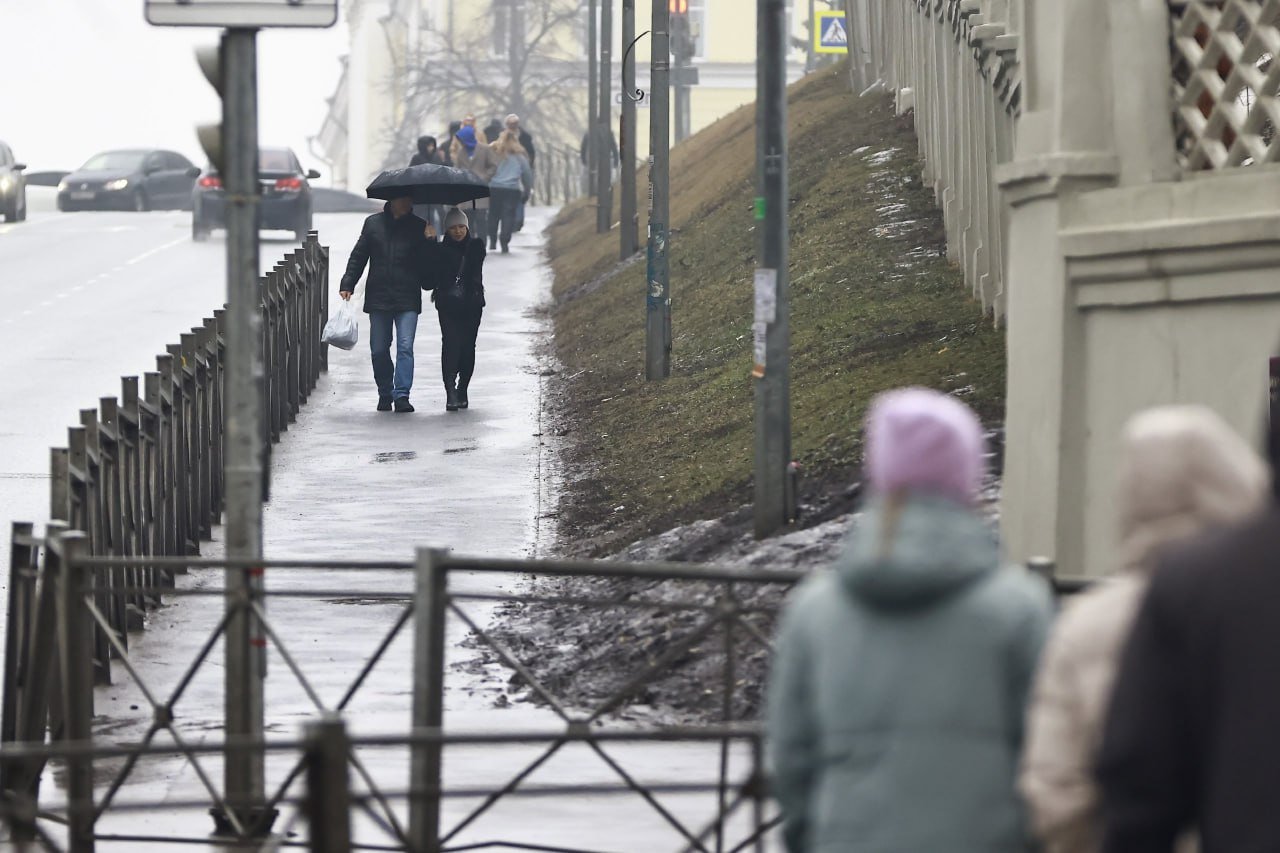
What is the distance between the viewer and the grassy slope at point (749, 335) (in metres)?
15.1

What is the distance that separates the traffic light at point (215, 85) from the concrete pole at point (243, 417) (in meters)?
0.02

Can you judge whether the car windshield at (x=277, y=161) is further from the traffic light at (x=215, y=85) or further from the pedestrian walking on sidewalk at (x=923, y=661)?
the pedestrian walking on sidewalk at (x=923, y=661)

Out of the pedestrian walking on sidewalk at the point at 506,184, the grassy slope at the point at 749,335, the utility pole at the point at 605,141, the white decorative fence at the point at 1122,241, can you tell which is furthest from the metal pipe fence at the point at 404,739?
the pedestrian walking on sidewalk at the point at 506,184

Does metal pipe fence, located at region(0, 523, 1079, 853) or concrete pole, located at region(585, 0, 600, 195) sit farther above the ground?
concrete pole, located at region(585, 0, 600, 195)

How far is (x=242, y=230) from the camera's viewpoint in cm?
778

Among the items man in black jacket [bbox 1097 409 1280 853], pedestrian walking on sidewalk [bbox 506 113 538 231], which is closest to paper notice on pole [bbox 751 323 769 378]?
man in black jacket [bbox 1097 409 1280 853]

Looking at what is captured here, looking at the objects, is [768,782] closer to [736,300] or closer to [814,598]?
[814,598]

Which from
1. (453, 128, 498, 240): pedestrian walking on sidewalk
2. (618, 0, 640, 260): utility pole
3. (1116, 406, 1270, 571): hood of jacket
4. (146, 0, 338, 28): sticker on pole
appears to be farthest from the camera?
(453, 128, 498, 240): pedestrian walking on sidewalk

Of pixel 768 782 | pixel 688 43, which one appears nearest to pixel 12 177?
pixel 688 43

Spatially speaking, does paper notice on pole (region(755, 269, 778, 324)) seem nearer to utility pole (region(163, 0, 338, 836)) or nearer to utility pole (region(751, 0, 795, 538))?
utility pole (region(751, 0, 795, 538))

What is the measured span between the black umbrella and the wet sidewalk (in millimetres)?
1764

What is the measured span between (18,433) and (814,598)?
16.0 m

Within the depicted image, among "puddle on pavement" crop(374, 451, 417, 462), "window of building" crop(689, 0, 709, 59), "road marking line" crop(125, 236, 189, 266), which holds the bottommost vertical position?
"puddle on pavement" crop(374, 451, 417, 462)

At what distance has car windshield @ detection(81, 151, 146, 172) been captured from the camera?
178 ft
